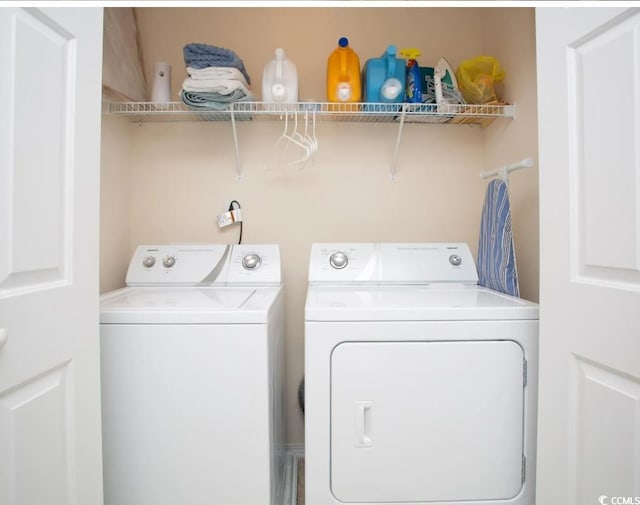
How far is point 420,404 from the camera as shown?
3.89 ft

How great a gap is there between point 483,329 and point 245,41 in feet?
6.33

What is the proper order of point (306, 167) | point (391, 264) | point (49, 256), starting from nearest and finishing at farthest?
point (49, 256) < point (391, 264) < point (306, 167)

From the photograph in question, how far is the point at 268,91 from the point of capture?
1.75m

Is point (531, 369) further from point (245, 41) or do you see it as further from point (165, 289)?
point (245, 41)

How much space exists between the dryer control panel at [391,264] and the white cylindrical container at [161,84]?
1075 millimetres

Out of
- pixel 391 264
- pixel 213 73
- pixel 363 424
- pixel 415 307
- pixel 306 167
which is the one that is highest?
pixel 213 73

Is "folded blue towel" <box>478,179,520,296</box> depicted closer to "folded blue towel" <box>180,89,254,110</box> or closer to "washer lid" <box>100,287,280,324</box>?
"washer lid" <box>100,287,280,324</box>

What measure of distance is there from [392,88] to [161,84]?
1.16 m

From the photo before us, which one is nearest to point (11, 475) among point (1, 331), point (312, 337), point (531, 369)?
point (1, 331)

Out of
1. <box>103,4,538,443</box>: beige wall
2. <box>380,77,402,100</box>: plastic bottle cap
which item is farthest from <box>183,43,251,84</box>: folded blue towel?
<box>380,77,402,100</box>: plastic bottle cap

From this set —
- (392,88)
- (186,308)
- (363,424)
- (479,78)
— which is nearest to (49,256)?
(186,308)

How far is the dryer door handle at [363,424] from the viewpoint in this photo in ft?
3.85

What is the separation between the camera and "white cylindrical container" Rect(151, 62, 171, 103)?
1.80 m

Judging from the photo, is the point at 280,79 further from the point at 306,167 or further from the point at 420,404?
the point at 420,404
